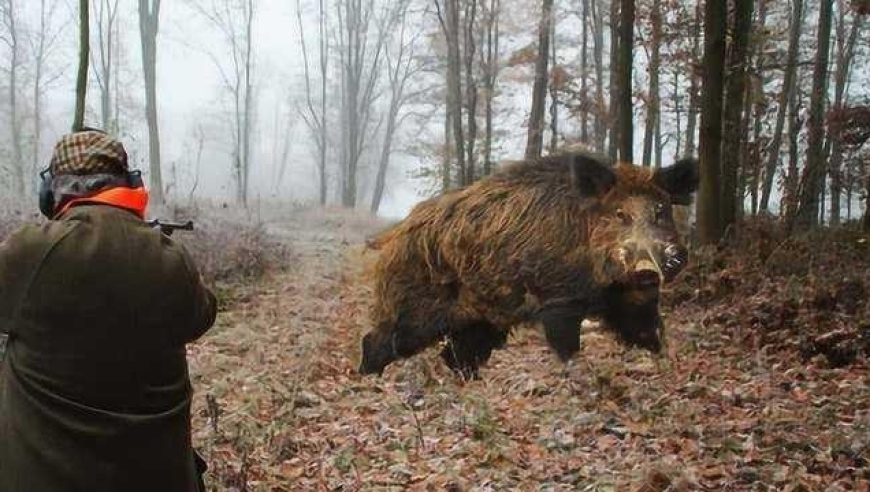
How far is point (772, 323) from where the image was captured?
5.73 meters

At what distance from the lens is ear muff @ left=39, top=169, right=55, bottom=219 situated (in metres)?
3.04

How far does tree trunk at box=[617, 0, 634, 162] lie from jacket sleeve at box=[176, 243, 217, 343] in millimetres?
1750

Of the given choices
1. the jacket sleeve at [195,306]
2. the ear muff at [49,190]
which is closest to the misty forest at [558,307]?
the jacket sleeve at [195,306]

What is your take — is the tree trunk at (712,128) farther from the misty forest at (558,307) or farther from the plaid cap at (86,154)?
the plaid cap at (86,154)

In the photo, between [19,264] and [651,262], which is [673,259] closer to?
[651,262]

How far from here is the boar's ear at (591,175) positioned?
8.84ft

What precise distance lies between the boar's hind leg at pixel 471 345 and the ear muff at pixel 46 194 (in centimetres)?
168

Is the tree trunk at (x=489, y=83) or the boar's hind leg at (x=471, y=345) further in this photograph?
the tree trunk at (x=489, y=83)

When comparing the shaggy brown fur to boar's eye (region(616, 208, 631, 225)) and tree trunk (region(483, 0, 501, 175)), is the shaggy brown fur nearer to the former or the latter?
boar's eye (region(616, 208, 631, 225))

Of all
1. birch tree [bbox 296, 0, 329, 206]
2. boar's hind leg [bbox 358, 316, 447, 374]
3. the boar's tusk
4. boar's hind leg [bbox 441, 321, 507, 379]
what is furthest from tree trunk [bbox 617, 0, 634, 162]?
birch tree [bbox 296, 0, 329, 206]

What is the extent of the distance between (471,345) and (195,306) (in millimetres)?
1142

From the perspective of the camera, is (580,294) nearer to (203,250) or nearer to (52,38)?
(203,250)

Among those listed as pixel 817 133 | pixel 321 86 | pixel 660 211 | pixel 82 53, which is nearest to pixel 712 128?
pixel 660 211

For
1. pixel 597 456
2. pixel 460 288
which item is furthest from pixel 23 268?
pixel 597 456
